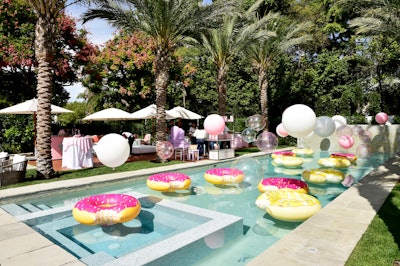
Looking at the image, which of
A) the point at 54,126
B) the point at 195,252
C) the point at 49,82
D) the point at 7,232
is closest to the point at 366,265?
the point at 195,252

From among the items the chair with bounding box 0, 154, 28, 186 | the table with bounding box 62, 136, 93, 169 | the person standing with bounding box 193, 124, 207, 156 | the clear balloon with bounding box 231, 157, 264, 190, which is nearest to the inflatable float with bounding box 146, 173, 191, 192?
the clear balloon with bounding box 231, 157, 264, 190

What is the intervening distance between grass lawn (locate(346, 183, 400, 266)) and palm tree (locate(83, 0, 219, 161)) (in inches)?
397

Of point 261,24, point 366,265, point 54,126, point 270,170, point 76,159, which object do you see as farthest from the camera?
point 54,126

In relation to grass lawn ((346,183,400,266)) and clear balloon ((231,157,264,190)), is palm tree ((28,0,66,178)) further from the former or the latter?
grass lawn ((346,183,400,266))

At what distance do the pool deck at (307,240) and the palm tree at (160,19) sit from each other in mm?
8822

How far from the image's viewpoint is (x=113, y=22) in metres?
13.8

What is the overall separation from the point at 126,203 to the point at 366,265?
423 centimetres

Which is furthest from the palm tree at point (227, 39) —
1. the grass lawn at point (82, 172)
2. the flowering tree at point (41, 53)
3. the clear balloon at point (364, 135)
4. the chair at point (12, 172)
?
the chair at point (12, 172)

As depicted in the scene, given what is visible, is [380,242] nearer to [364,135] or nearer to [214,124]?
[214,124]

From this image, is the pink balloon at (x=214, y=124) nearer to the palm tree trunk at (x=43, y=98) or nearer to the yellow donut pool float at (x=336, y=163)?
the yellow donut pool float at (x=336, y=163)

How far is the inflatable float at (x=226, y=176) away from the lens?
27.7 ft

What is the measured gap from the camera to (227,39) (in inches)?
661

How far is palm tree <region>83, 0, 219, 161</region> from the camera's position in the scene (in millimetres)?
12680

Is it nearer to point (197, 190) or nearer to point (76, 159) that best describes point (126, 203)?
point (197, 190)
